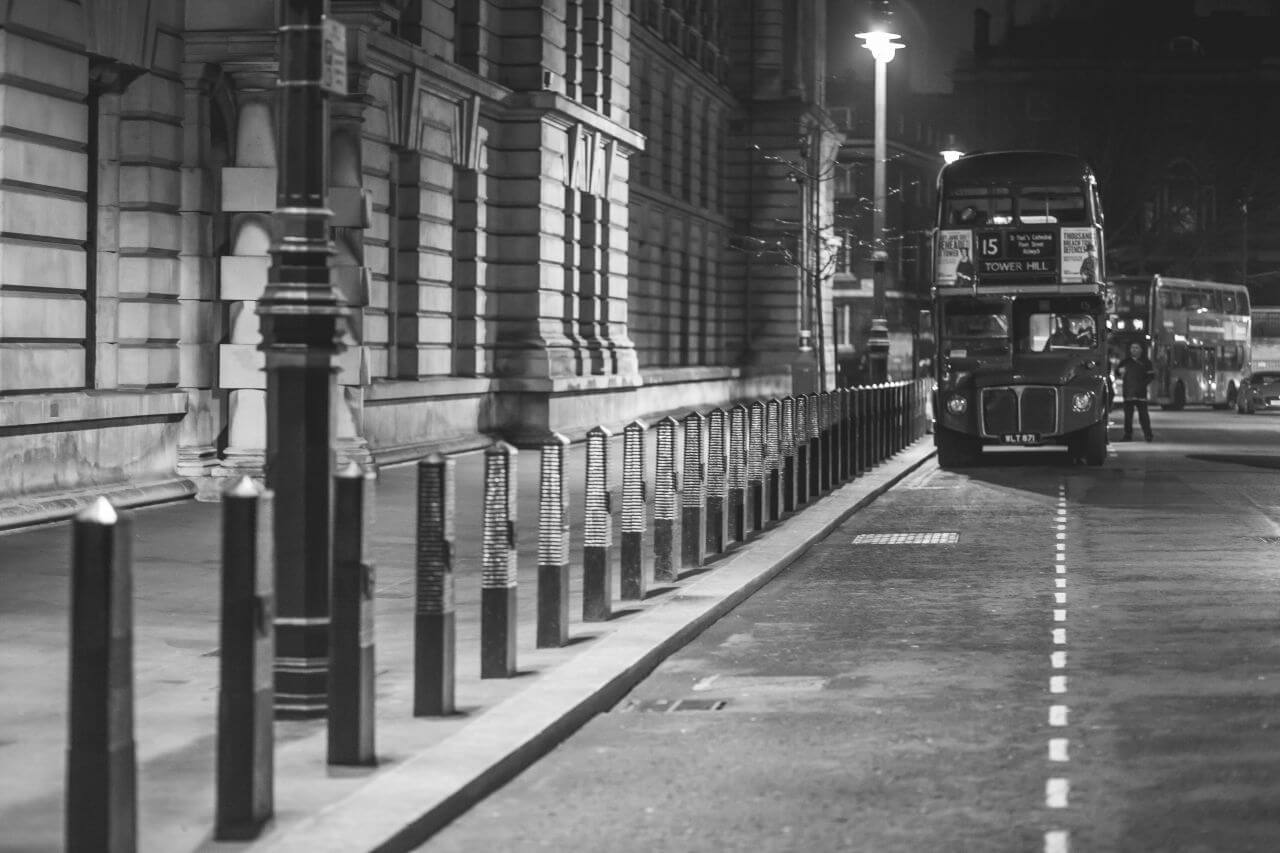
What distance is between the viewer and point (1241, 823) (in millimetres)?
6812

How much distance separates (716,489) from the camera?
15453 millimetres

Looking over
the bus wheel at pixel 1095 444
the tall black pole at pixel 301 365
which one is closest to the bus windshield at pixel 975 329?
the bus wheel at pixel 1095 444

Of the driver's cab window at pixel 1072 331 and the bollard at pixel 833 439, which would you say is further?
the driver's cab window at pixel 1072 331

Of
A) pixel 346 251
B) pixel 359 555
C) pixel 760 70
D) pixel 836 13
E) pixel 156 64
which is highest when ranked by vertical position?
pixel 836 13

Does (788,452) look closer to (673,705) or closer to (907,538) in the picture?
(907,538)

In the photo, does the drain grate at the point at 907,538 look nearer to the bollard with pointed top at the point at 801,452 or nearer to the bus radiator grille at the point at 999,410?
the bollard with pointed top at the point at 801,452

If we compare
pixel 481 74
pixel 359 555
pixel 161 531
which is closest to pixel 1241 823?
pixel 359 555

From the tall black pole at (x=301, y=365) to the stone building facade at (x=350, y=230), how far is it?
5.3 inches

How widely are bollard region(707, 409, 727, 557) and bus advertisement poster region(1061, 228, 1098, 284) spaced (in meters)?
15.1

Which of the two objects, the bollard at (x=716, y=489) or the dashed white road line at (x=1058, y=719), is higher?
the bollard at (x=716, y=489)

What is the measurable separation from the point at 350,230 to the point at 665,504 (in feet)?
30.3

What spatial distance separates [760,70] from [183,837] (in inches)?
2041

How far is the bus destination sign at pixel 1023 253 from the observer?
1170 inches

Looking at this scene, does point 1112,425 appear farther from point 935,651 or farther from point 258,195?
point 935,651
